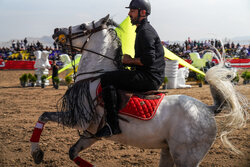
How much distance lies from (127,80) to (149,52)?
0.45 meters

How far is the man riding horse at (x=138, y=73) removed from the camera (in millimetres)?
3368

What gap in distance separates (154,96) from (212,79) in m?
0.81

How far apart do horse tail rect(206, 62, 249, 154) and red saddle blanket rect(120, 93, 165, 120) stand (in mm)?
759

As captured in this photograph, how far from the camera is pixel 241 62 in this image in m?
30.0

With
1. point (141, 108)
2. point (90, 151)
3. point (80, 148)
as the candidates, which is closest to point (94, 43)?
point (141, 108)

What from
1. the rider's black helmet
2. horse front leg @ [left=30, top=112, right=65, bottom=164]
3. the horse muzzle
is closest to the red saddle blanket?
horse front leg @ [left=30, top=112, right=65, bottom=164]

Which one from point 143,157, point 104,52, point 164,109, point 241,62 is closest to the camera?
point 164,109

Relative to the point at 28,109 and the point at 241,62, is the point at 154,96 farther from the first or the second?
the point at 241,62

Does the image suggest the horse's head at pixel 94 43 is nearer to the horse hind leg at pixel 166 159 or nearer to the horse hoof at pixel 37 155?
the horse hoof at pixel 37 155

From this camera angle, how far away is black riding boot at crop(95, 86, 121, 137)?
11.1ft

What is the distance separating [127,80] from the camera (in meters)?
3.44

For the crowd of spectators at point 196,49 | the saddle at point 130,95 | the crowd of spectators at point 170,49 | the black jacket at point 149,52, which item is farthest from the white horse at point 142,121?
the crowd of spectators at point 196,49

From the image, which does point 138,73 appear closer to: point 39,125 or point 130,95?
point 130,95

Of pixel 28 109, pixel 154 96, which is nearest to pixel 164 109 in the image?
pixel 154 96
